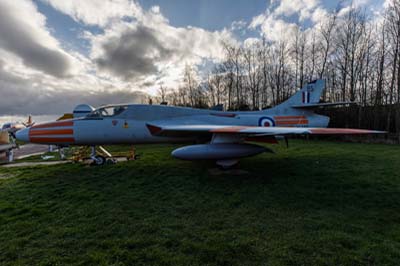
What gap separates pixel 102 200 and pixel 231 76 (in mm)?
28258

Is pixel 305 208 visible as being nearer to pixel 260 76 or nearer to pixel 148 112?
pixel 148 112

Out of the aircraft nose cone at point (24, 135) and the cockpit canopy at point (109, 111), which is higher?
the cockpit canopy at point (109, 111)

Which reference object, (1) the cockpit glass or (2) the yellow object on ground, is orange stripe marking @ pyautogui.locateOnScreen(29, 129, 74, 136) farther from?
(2) the yellow object on ground

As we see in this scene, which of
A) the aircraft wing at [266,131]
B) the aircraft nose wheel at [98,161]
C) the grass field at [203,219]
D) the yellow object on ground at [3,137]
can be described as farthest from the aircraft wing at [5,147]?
the aircraft wing at [266,131]

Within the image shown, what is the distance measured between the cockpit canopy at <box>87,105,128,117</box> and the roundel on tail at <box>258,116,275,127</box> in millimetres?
4850

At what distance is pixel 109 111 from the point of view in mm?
6359

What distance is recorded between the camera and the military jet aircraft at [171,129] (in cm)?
Result: 529

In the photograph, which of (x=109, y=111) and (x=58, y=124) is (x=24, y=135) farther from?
(x=109, y=111)

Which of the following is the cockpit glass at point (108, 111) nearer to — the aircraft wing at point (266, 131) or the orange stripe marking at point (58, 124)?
the orange stripe marking at point (58, 124)

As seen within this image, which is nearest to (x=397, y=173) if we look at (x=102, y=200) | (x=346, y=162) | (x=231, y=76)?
(x=346, y=162)

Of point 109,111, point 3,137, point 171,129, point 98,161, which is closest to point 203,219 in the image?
point 171,129

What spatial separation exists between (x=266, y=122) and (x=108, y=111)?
5637 mm

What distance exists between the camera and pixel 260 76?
26.9m

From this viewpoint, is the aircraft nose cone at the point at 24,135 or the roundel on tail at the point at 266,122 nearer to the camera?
the aircraft nose cone at the point at 24,135
